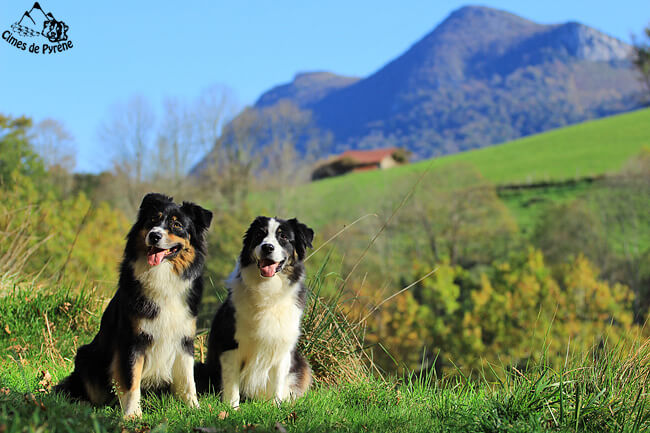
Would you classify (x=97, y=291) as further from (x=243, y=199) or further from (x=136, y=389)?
(x=243, y=199)

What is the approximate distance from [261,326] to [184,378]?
0.75 metres

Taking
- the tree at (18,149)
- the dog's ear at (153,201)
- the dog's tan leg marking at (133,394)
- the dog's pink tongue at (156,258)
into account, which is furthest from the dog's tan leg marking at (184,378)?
the tree at (18,149)

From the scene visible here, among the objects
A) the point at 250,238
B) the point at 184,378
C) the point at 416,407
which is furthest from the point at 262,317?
the point at 416,407

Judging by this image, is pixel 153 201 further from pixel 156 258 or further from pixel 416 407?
pixel 416 407

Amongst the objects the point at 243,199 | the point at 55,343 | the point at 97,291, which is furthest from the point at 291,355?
the point at 243,199

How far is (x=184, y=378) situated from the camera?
15.6ft

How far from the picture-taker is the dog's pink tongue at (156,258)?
454 centimetres

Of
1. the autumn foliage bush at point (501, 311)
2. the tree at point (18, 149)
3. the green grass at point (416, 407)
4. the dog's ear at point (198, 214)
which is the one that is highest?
the tree at point (18, 149)

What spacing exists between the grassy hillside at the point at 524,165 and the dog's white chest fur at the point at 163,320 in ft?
161

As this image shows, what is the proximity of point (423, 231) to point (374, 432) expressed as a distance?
53.3 metres

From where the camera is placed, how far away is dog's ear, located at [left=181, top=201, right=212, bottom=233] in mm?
4750

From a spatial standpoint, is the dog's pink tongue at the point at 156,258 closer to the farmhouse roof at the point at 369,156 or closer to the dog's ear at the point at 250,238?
the dog's ear at the point at 250,238

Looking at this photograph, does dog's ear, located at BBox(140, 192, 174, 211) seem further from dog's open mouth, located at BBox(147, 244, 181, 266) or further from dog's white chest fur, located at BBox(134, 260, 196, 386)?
dog's white chest fur, located at BBox(134, 260, 196, 386)

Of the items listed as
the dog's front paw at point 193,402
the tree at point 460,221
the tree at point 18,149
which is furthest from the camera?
the tree at point 460,221
